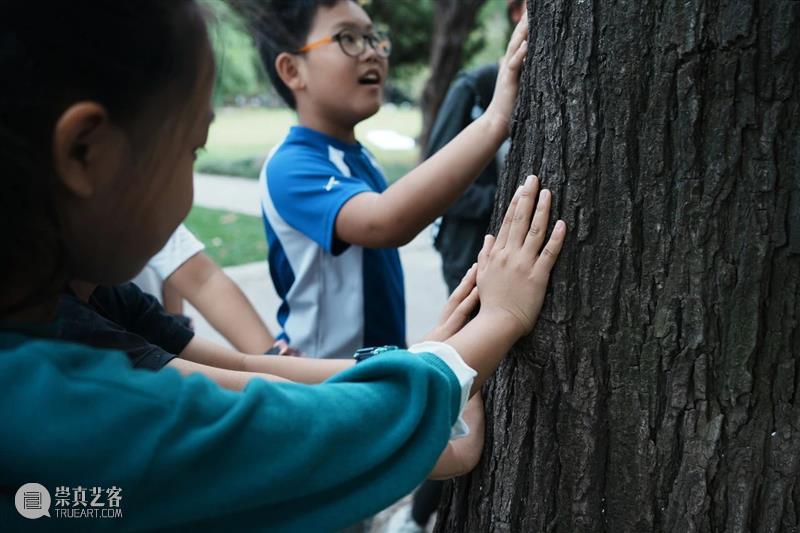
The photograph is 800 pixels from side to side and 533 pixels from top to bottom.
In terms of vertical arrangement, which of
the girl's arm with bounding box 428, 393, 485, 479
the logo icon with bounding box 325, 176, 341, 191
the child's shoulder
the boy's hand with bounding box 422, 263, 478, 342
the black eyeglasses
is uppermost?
the black eyeglasses

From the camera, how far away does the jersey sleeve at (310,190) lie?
1.99 meters

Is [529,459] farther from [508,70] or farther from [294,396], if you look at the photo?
[508,70]

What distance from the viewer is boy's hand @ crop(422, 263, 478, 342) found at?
1479 millimetres

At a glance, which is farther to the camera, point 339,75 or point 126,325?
point 339,75

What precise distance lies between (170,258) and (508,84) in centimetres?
136

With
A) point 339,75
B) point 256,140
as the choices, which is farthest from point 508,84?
point 256,140

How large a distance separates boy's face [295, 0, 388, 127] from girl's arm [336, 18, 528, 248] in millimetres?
402

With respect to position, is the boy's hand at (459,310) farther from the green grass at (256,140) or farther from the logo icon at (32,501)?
the green grass at (256,140)

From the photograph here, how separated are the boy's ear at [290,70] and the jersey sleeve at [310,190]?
0.87ft

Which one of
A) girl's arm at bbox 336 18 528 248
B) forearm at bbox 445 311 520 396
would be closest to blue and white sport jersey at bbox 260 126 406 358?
girl's arm at bbox 336 18 528 248

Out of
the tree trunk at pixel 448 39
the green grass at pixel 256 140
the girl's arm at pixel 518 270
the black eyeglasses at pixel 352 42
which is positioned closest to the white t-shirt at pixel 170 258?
the black eyeglasses at pixel 352 42

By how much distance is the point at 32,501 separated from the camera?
40.7 inches

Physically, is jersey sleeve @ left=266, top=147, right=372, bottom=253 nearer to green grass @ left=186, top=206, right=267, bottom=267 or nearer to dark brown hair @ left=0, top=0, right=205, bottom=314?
dark brown hair @ left=0, top=0, right=205, bottom=314

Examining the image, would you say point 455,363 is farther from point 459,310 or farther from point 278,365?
point 278,365
